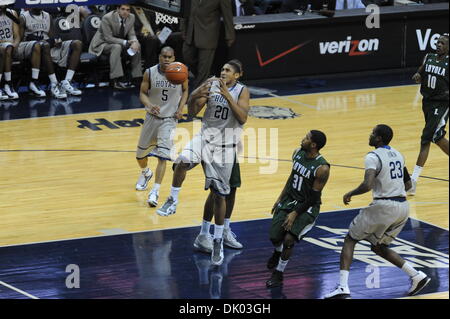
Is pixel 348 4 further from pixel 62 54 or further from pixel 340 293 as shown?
pixel 340 293

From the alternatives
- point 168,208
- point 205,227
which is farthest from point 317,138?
point 168,208

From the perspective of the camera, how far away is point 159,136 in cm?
1290

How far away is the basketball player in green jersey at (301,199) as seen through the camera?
→ 989cm

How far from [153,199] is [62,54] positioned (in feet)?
22.8

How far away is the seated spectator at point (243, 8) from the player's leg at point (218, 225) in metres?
10.5

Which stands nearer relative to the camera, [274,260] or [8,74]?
[274,260]

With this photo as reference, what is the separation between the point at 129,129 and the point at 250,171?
3057mm

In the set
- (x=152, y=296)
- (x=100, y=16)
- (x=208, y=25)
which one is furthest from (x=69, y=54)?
(x=152, y=296)

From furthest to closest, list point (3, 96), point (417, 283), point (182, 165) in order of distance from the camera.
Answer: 1. point (3, 96)
2. point (182, 165)
3. point (417, 283)

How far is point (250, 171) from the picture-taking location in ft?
47.1

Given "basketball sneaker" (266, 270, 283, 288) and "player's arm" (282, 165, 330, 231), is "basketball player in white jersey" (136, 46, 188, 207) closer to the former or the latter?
"basketball sneaker" (266, 270, 283, 288)

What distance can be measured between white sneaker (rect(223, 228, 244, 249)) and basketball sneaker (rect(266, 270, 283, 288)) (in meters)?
1.25

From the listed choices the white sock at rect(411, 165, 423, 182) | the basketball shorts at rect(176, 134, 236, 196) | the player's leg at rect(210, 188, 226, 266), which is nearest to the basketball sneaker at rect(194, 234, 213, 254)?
the player's leg at rect(210, 188, 226, 266)
